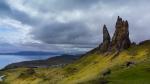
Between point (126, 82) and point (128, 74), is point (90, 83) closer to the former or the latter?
point (126, 82)

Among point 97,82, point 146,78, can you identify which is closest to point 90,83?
point 97,82

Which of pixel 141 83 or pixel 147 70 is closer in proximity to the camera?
pixel 141 83

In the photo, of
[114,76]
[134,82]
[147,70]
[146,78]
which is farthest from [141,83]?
[147,70]

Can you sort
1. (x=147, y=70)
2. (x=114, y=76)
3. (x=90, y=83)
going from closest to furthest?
(x=90, y=83)
(x=114, y=76)
(x=147, y=70)

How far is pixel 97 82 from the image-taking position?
516 ft

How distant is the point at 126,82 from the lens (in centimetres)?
15700

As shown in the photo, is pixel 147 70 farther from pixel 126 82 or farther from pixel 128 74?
pixel 126 82

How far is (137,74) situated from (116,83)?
32.6 metres

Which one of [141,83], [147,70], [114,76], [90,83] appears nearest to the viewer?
[141,83]

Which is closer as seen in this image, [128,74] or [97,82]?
[97,82]

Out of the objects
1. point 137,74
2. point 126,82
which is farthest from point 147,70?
point 126,82

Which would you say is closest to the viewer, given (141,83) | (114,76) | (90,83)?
(141,83)

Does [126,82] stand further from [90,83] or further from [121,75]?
[121,75]

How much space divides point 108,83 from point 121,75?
3235 centimetres
